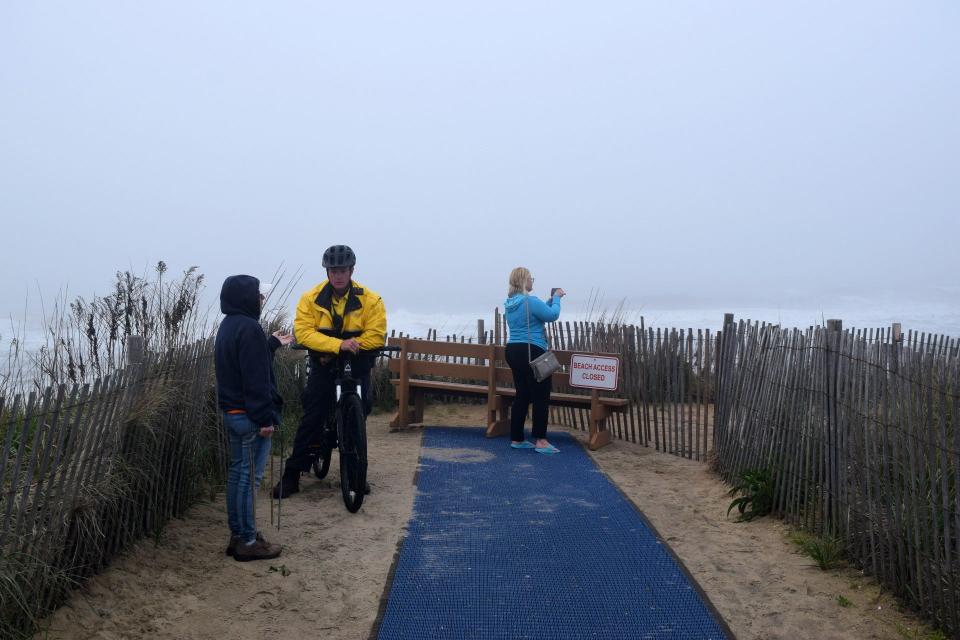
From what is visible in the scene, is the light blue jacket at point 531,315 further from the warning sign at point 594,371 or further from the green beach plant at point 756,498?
the green beach plant at point 756,498

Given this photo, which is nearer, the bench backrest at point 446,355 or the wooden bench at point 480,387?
the wooden bench at point 480,387

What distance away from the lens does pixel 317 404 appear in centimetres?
696

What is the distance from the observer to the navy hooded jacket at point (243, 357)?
5164 millimetres

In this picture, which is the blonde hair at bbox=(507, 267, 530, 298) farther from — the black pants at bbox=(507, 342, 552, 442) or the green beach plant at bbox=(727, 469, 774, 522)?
the green beach plant at bbox=(727, 469, 774, 522)

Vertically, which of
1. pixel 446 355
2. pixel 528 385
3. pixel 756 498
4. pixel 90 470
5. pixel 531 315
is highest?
pixel 531 315

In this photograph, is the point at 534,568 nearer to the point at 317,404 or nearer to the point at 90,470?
the point at 317,404

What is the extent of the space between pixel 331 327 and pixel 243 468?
5.86 feet

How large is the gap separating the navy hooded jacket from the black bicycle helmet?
57.7 inches

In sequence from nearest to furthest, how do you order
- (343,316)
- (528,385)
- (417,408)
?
(343,316) → (528,385) → (417,408)

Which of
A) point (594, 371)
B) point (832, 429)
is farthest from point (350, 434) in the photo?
point (594, 371)

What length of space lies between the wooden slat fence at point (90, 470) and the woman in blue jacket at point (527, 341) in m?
3.43

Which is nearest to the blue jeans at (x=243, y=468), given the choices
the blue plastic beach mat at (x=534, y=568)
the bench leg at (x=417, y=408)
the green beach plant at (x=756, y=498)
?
the blue plastic beach mat at (x=534, y=568)

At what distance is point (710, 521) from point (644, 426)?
3.34 meters

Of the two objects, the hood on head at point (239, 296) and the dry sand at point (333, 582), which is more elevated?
the hood on head at point (239, 296)
